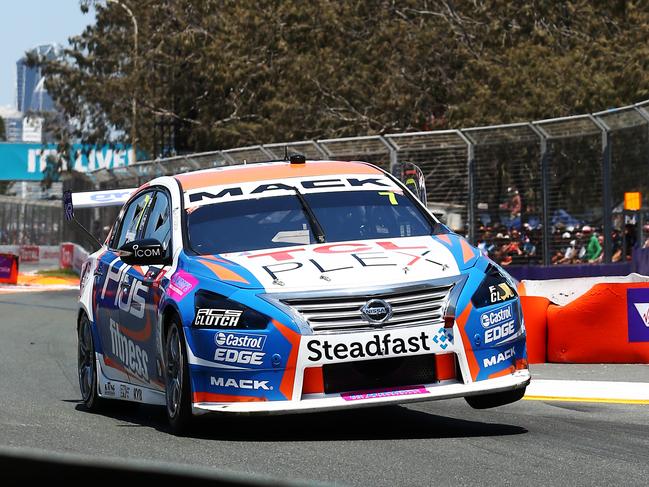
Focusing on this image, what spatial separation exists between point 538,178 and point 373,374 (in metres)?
16.1

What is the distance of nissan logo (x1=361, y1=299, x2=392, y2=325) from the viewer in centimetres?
662

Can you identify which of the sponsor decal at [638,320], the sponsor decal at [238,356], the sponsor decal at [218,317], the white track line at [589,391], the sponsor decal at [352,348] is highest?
the sponsor decal at [218,317]

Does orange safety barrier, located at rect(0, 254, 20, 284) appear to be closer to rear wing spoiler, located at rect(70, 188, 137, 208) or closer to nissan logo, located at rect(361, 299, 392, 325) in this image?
rear wing spoiler, located at rect(70, 188, 137, 208)

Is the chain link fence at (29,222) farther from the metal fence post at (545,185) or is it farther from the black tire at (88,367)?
the black tire at (88,367)

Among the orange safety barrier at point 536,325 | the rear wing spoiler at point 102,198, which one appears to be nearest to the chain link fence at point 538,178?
the orange safety barrier at point 536,325

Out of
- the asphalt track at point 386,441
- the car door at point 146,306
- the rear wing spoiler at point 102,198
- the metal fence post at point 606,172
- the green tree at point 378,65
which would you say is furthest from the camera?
the green tree at point 378,65

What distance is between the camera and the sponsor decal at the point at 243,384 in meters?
6.62

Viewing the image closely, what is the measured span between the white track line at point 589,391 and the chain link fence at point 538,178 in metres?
9.59

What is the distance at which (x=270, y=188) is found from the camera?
8.26 meters

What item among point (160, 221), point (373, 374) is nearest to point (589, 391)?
point (160, 221)

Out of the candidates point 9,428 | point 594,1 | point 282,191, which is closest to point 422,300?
point 282,191

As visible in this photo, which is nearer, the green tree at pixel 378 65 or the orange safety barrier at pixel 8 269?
the orange safety barrier at pixel 8 269

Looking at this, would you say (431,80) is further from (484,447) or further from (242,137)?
(484,447)

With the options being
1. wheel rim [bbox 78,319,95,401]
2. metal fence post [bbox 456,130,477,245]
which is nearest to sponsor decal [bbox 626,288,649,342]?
wheel rim [bbox 78,319,95,401]
